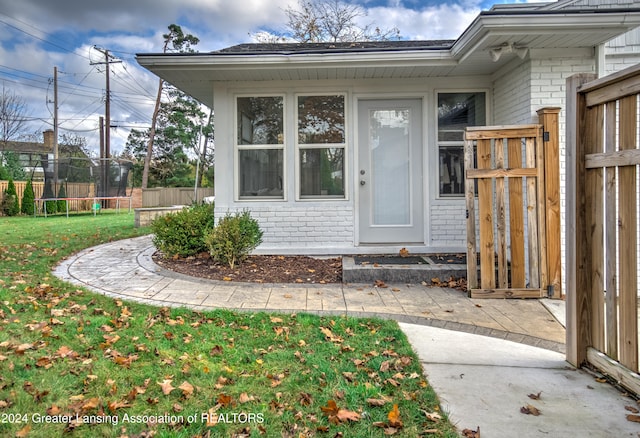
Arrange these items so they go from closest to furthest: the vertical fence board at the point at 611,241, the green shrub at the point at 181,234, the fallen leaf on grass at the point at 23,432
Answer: the fallen leaf on grass at the point at 23,432 < the vertical fence board at the point at 611,241 < the green shrub at the point at 181,234

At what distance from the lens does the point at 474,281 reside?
436cm

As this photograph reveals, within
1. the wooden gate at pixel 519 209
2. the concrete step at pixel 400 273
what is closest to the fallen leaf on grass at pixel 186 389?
the concrete step at pixel 400 273

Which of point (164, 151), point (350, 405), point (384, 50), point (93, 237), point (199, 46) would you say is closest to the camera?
point (350, 405)

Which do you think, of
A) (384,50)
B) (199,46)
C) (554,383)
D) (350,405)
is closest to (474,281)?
(554,383)

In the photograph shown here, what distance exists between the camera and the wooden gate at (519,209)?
431 cm

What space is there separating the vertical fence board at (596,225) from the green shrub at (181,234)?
15.6ft

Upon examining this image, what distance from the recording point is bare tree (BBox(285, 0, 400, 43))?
17375mm

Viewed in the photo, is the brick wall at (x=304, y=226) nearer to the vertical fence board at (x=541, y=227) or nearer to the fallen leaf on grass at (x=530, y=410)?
the vertical fence board at (x=541, y=227)

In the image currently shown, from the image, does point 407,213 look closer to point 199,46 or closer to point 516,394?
point 516,394

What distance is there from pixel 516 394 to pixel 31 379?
2686 millimetres

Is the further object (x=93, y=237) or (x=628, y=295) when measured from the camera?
(x=93, y=237)

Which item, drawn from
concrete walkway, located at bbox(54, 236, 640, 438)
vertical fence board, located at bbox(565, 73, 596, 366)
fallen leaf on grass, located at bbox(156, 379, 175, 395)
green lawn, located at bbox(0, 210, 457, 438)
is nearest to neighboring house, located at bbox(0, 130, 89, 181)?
concrete walkway, located at bbox(54, 236, 640, 438)

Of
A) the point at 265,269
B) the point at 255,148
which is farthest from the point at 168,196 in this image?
the point at 265,269

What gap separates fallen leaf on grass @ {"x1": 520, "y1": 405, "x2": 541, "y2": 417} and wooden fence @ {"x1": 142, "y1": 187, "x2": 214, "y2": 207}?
19149 mm
